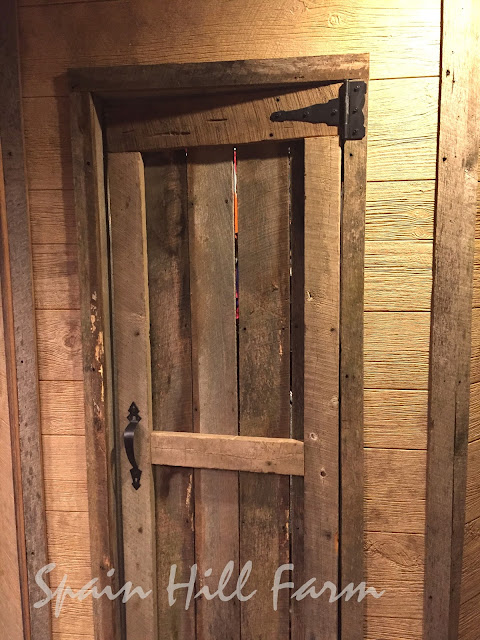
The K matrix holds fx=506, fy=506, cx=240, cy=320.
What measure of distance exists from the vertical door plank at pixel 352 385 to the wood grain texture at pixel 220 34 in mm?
284

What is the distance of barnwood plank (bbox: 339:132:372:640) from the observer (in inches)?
58.8

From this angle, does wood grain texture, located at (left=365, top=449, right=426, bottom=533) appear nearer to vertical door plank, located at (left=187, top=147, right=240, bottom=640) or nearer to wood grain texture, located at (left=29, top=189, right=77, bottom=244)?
vertical door plank, located at (left=187, top=147, right=240, bottom=640)

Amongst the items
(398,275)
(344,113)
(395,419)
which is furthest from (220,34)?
(395,419)

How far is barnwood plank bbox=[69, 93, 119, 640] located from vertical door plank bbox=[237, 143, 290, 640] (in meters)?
0.45

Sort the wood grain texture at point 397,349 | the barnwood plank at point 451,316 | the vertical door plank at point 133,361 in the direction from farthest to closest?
the vertical door plank at point 133,361, the wood grain texture at point 397,349, the barnwood plank at point 451,316

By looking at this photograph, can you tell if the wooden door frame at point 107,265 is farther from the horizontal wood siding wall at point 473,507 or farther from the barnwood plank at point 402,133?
the horizontal wood siding wall at point 473,507

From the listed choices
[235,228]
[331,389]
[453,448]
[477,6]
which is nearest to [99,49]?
[235,228]

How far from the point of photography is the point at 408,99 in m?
1.46

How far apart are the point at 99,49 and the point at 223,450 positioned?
1330mm

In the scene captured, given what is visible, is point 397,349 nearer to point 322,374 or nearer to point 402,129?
point 322,374

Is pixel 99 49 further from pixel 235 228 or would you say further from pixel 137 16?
pixel 235 228

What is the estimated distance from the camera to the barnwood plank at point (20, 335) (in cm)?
161

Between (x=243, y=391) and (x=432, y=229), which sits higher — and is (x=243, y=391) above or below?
below

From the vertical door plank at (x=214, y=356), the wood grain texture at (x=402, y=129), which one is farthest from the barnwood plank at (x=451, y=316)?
the vertical door plank at (x=214, y=356)
